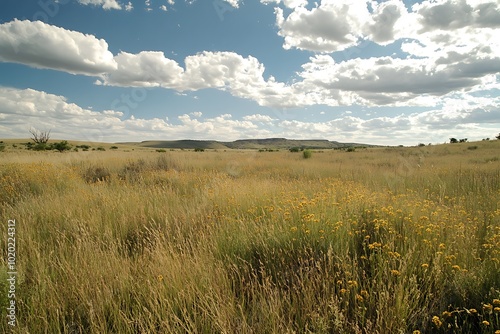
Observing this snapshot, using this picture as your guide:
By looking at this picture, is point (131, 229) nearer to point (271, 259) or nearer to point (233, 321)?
point (271, 259)

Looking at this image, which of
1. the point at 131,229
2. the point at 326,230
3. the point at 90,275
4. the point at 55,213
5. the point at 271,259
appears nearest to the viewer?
the point at 90,275

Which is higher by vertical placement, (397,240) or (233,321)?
(397,240)

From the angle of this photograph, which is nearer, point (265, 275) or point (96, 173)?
point (265, 275)

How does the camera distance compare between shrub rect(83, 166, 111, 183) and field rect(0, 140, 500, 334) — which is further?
shrub rect(83, 166, 111, 183)

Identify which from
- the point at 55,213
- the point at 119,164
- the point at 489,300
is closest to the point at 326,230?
the point at 489,300

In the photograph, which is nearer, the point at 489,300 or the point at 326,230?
the point at 489,300

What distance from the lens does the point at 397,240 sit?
3.24 m

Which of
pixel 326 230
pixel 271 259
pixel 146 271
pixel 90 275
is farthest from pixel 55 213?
pixel 326 230

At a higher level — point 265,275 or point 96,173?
point 96,173

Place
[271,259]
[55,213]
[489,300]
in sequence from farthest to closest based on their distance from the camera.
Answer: [55,213], [271,259], [489,300]

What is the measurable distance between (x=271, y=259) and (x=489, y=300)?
2.08 metres

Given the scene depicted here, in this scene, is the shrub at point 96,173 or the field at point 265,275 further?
the shrub at point 96,173

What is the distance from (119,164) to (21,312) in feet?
42.0

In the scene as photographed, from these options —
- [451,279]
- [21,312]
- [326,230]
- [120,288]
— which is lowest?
[21,312]
